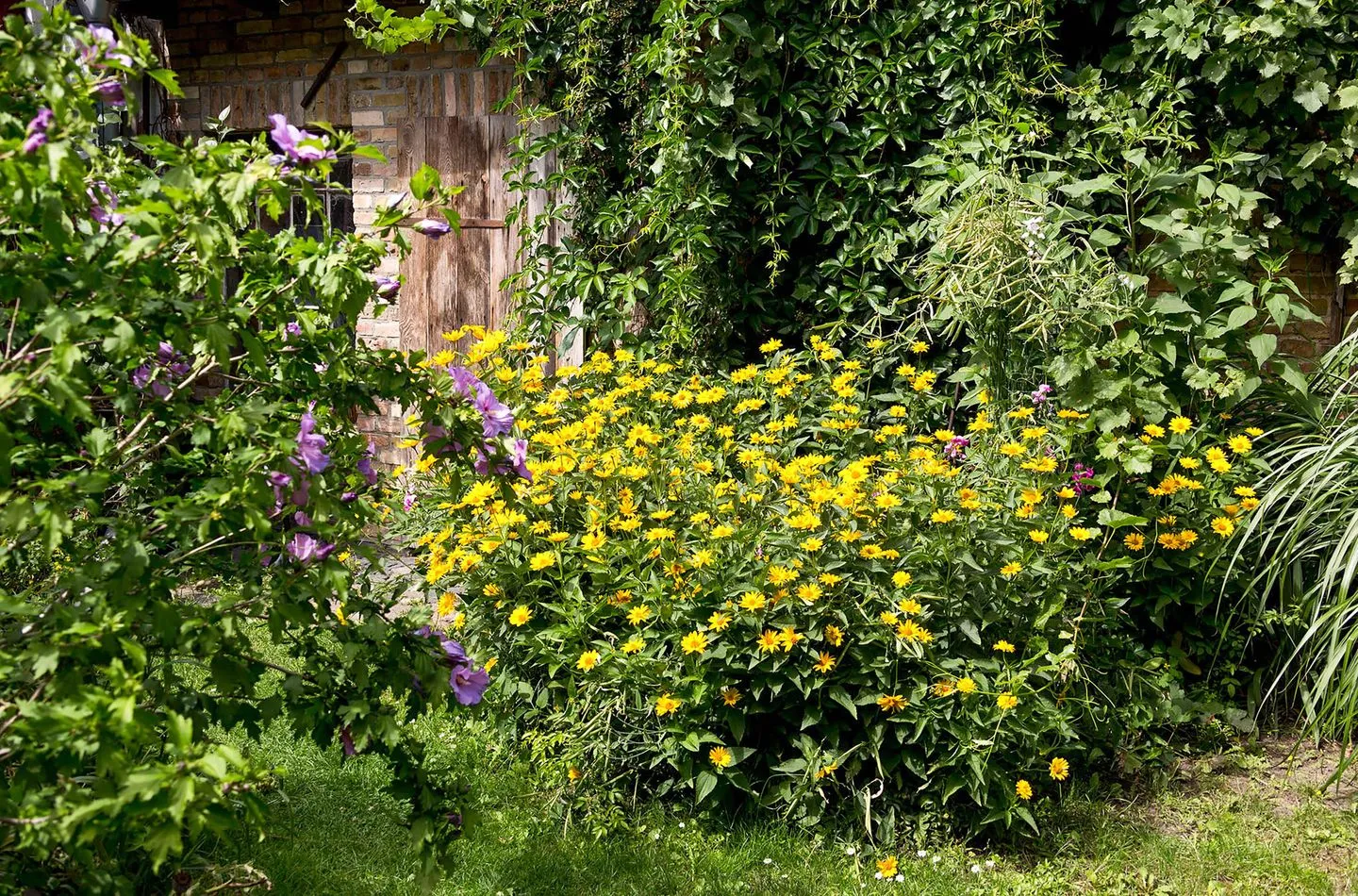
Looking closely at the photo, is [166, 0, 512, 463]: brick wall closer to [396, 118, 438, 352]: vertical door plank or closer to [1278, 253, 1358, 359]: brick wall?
[396, 118, 438, 352]: vertical door plank

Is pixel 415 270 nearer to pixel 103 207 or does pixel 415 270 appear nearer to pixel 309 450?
Answer: pixel 103 207

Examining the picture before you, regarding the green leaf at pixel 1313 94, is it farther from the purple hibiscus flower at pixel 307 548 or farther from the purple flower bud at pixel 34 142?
the purple flower bud at pixel 34 142

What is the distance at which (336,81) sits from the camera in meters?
6.46

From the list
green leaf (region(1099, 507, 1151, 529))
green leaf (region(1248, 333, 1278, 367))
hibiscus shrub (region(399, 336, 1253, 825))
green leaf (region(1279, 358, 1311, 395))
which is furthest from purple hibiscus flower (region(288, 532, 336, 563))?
green leaf (region(1279, 358, 1311, 395))

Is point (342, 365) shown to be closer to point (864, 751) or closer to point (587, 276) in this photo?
point (864, 751)

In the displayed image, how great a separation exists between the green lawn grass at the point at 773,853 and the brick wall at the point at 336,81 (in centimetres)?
292

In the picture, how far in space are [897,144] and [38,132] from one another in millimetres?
3782

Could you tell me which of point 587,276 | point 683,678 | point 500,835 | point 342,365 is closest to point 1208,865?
point 683,678

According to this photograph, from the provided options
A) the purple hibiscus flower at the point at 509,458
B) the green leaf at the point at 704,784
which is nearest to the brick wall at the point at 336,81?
the green leaf at the point at 704,784

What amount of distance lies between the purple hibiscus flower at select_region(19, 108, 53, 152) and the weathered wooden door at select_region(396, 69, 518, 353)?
4.13m

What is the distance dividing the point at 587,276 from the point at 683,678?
8.66 feet

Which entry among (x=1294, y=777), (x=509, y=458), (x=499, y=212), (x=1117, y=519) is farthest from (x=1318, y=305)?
(x=509, y=458)

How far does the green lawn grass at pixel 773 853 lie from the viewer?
2.91 meters

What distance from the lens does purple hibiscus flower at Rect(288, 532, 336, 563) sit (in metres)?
2.00
